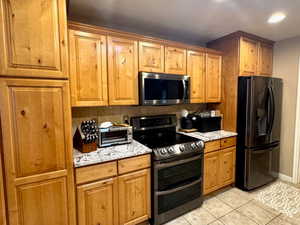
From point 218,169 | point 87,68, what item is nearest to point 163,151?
point 218,169

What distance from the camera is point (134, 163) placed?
1.74 metres

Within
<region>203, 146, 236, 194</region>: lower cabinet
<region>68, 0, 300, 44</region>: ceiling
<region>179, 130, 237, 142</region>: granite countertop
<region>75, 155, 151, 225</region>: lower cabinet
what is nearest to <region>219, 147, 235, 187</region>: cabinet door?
<region>203, 146, 236, 194</region>: lower cabinet

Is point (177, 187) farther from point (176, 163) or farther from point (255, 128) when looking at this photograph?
point (255, 128)

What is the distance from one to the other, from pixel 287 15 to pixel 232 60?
31.8 inches

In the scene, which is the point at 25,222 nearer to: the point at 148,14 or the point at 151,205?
the point at 151,205

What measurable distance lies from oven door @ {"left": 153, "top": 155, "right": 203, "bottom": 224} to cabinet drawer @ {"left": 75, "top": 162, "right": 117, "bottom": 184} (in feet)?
1.59

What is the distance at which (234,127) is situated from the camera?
2641 mm

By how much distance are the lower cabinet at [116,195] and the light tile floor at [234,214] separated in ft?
1.71

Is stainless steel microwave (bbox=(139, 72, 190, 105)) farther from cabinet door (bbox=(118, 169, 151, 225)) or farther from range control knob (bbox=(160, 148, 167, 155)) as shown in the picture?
cabinet door (bbox=(118, 169, 151, 225))

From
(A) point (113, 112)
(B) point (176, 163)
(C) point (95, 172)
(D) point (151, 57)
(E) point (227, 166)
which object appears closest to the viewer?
(C) point (95, 172)

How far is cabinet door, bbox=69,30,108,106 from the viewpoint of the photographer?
1.71 m

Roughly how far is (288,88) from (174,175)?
2581 millimetres

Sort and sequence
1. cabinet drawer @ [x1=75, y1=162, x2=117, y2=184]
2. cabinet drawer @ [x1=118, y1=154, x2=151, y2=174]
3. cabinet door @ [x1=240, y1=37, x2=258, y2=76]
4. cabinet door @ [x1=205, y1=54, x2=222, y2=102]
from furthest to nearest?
cabinet door @ [x1=205, y1=54, x2=222, y2=102] < cabinet door @ [x1=240, y1=37, x2=258, y2=76] < cabinet drawer @ [x1=118, y1=154, x2=151, y2=174] < cabinet drawer @ [x1=75, y1=162, x2=117, y2=184]

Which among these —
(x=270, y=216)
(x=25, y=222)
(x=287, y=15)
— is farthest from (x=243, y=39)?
(x=25, y=222)
